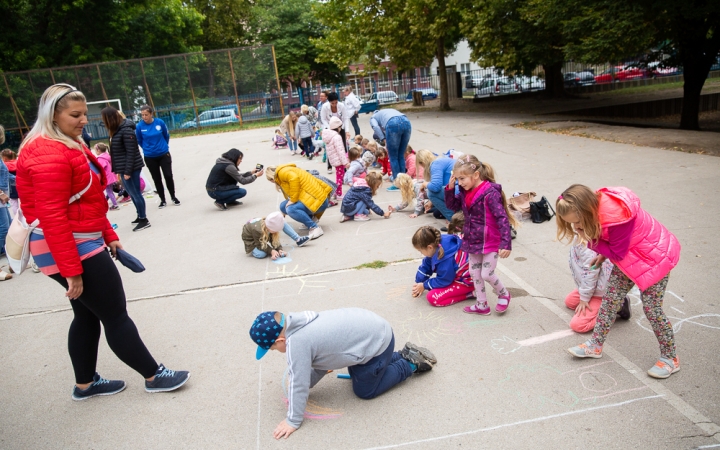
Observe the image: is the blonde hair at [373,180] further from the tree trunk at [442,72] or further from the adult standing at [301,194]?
the tree trunk at [442,72]

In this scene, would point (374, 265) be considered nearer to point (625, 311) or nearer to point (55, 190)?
point (625, 311)

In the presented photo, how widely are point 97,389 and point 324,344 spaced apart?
175cm

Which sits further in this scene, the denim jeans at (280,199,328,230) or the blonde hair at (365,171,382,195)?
the blonde hair at (365,171,382,195)

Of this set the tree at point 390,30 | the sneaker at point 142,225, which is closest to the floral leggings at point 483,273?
the sneaker at point 142,225

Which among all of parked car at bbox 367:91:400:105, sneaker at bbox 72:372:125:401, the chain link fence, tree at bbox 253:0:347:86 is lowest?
sneaker at bbox 72:372:125:401

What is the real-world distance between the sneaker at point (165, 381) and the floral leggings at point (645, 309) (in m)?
2.77

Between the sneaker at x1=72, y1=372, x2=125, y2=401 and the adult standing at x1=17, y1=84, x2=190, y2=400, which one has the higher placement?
the adult standing at x1=17, y1=84, x2=190, y2=400

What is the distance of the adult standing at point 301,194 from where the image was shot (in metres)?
6.49

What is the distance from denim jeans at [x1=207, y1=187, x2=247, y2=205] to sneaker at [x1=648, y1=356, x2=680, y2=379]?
6.84m

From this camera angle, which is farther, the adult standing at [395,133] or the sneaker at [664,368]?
the adult standing at [395,133]

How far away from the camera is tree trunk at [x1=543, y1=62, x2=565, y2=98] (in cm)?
2748

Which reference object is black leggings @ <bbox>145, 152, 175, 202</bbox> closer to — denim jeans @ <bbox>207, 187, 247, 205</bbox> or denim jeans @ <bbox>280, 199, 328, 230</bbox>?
denim jeans @ <bbox>207, 187, 247, 205</bbox>

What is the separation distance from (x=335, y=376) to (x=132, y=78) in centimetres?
2529

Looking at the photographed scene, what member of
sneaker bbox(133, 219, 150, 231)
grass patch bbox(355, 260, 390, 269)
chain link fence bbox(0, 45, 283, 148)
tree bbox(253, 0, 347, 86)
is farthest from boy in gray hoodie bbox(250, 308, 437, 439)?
tree bbox(253, 0, 347, 86)
